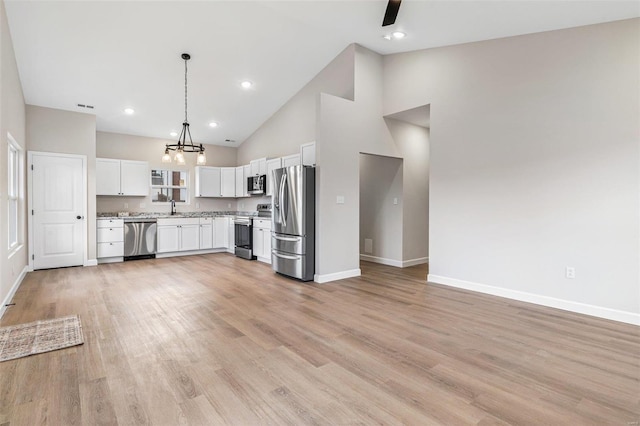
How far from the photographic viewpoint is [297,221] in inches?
195

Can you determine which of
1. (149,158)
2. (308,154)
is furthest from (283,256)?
(149,158)

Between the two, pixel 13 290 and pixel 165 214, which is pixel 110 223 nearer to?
pixel 165 214

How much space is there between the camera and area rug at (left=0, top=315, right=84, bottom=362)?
2.63m

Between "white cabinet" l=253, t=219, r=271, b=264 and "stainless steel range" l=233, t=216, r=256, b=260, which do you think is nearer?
"white cabinet" l=253, t=219, r=271, b=264

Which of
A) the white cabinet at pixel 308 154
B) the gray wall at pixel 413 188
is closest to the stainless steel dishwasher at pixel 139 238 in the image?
the white cabinet at pixel 308 154

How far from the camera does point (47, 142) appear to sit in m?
5.75

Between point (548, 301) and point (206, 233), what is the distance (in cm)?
661

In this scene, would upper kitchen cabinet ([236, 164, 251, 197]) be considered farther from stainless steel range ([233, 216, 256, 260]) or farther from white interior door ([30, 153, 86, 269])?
white interior door ([30, 153, 86, 269])

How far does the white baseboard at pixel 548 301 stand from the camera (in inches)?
131

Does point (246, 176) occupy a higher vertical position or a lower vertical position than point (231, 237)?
higher

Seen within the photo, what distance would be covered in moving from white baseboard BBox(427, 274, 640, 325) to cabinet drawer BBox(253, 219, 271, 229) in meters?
3.19

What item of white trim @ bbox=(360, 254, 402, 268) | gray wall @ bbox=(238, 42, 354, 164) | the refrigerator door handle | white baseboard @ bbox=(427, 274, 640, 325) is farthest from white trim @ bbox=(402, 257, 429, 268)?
gray wall @ bbox=(238, 42, 354, 164)

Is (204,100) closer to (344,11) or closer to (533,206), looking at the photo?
(344,11)

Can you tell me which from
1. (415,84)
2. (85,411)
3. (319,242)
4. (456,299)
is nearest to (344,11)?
(415,84)
